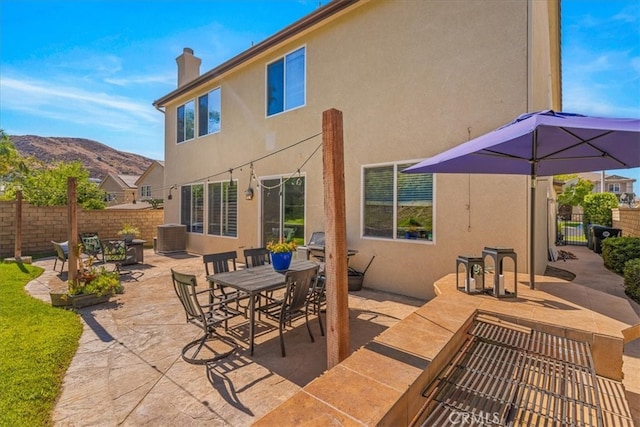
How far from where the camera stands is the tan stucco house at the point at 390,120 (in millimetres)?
5047

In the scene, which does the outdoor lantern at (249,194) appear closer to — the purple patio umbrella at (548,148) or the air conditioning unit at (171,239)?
the air conditioning unit at (171,239)

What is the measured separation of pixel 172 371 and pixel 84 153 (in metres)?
83.0

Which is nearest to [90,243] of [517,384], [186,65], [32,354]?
[32,354]

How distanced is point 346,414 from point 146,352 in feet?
10.1

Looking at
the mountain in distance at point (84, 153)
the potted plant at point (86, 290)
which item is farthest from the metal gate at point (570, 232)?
the mountain in distance at point (84, 153)

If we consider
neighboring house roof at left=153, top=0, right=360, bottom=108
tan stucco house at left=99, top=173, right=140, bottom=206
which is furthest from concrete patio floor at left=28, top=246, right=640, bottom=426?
tan stucco house at left=99, top=173, right=140, bottom=206

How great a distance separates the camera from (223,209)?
1004 cm

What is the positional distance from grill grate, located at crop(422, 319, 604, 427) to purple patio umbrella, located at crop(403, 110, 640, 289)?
1.68 metres

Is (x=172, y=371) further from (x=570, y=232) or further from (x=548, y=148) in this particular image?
(x=570, y=232)

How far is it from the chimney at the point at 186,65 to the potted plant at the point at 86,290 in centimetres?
888

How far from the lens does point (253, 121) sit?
356 inches

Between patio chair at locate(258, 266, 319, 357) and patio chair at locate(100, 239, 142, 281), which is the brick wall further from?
patio chair at locate(100, 239, 142, 281)

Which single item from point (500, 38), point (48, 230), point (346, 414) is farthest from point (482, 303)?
point (48, 230)

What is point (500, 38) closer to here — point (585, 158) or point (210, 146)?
point (585, 158)
